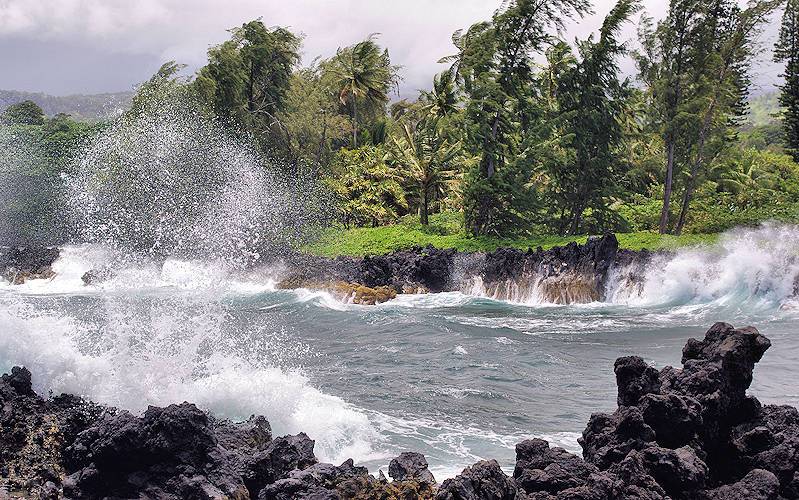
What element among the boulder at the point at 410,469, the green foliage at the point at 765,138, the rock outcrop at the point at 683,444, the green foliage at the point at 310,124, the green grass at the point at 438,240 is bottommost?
the boulder at the point at 410,469

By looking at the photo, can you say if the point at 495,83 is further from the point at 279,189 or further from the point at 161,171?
the point at 161,171

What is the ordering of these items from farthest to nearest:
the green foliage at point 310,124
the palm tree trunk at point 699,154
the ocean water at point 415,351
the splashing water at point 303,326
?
1. the green foliage at point 310,124
2. the palm tree trunk at point 699,154
3. the splashing water at point 303,326
4. the ocean water at point 415,351

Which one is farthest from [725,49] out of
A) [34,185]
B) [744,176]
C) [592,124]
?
[34,185]

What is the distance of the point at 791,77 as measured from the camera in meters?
35.0

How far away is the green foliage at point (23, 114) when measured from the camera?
63.9 m

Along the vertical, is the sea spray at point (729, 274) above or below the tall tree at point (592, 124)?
below

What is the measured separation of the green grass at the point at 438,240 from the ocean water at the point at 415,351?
67.8 inches

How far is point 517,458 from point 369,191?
1272 inches

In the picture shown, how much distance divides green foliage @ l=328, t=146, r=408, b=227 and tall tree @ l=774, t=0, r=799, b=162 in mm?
21009

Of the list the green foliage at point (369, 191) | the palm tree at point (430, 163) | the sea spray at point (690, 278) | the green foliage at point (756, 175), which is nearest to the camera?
the sea spray at point (690, 278)

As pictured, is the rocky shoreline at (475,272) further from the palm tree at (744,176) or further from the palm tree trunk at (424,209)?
the palm tree at (744,176)

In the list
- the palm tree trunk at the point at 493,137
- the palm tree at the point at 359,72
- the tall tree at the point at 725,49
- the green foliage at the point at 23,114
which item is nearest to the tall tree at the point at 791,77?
the tall tree at the point at 725,49

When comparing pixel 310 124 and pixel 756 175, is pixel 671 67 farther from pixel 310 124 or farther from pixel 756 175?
pixel 310 124

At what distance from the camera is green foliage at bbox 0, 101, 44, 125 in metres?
63.9
